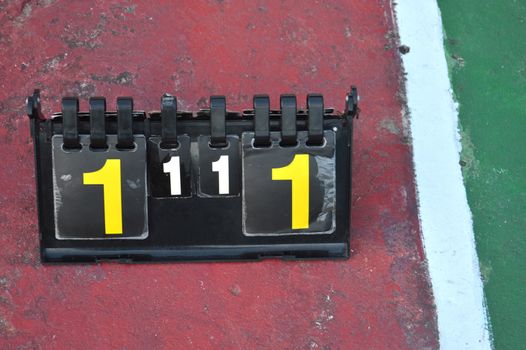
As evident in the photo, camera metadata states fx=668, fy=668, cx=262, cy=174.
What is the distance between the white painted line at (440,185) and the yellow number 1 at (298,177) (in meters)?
0.46

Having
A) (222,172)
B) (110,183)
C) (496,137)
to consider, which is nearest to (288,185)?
(222,172)

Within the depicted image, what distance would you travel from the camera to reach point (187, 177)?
2125mm

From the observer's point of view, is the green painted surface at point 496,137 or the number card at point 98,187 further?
the green painted surface at point 496,137

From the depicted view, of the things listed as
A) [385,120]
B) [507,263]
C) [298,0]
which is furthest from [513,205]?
[298,0]

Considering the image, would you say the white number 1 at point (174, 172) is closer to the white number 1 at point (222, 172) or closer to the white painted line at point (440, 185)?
the white number 1 at point (222, 172)

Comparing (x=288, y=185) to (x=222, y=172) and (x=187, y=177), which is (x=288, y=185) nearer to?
(x=222, y=172)

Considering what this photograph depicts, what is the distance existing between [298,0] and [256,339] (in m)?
1.24

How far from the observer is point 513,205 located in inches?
92.6

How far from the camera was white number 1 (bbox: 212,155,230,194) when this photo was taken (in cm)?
211

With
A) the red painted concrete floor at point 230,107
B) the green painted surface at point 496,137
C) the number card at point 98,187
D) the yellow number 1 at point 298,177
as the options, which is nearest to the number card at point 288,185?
the yellow number 1 at point 298,177

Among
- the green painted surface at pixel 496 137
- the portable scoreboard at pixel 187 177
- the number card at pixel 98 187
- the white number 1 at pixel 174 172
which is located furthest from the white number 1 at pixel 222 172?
the green painted surface at pixel 496 137

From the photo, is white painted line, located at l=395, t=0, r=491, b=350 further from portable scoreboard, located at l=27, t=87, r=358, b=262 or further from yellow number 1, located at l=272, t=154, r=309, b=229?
yellow number 1, located at l=272, t=154, r=309, b=229

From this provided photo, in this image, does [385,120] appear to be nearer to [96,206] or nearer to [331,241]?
[331,241]

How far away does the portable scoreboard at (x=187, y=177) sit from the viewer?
2.07 metres
